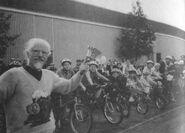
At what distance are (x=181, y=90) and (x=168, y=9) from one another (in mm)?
1347

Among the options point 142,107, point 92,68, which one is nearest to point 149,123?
point 142,107

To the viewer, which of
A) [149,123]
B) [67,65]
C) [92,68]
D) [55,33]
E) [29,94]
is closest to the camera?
[29,94]

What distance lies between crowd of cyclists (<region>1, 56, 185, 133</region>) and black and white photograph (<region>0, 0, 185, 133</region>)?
0.01 m

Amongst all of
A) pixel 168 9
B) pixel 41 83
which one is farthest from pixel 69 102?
pixel 41 83

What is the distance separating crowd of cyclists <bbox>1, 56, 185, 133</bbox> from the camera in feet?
9.81

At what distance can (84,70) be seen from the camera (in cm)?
146

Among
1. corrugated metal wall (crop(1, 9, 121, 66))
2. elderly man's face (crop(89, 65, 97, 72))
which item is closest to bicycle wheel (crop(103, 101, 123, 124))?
elderly man's face (crop(89, 65, 97, 72))

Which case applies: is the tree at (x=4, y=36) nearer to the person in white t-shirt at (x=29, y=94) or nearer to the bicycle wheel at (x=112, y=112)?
the person in white t-shirt at (x=29, y=94)

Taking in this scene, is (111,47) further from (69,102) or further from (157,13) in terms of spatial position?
(69,102)

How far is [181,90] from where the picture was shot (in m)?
3.92

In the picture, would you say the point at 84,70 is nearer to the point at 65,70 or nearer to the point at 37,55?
the point at 37,55

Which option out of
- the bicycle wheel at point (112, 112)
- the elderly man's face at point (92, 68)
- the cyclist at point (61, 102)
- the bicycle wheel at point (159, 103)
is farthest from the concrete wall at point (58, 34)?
the bicycle wheel at point (159, 103)

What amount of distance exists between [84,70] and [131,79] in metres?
2.51

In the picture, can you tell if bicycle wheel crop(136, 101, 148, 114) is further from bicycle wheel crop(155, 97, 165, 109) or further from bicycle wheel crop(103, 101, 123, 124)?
bicycle wheel crop(103, 101, 123, 124)
